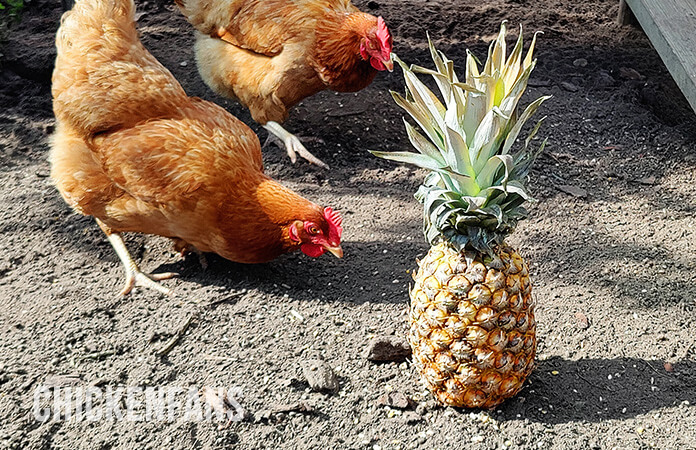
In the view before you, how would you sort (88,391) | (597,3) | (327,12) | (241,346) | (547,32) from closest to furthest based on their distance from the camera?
1. (88,391)
2. (241,346)
3. (327,12)
4. (547,32)
5. (597,3)

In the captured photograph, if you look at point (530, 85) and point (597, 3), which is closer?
point (530, 85)

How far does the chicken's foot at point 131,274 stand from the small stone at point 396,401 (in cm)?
138

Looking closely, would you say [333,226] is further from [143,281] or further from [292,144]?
[292,144]

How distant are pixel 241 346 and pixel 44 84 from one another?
3.63 m

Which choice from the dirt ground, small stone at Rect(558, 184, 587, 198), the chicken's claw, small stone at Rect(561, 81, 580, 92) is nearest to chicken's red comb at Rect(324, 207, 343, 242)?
the dirt ground

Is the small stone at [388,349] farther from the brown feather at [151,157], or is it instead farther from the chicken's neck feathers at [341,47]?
the chicken's neck feathers at [341,47]

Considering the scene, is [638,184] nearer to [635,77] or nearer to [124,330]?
[635,77]

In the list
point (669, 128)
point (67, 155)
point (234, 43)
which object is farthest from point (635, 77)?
point (67, 155)

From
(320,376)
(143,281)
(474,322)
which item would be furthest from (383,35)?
(474,322)

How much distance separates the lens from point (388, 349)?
3.07m

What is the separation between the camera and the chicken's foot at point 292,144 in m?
4.86

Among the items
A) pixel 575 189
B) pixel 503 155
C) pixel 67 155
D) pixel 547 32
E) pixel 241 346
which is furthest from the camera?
pixel 547 32

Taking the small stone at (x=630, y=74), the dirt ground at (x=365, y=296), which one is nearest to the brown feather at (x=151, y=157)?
the dirt ground at (x=365, y=296)

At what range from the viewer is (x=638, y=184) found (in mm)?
4473
